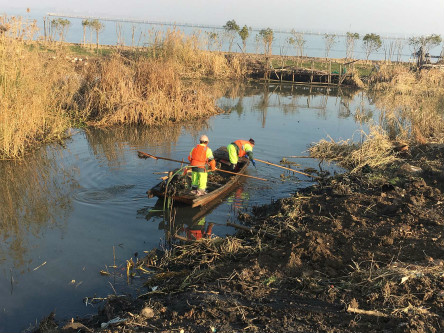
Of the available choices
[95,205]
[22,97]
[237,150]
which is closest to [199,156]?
[237,150]

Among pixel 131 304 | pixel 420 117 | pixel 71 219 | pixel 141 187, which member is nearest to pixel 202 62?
pixel 420 117

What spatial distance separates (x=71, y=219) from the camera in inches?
344

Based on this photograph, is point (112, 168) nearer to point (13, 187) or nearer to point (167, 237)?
point (13, 187)

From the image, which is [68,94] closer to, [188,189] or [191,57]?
[188,189]

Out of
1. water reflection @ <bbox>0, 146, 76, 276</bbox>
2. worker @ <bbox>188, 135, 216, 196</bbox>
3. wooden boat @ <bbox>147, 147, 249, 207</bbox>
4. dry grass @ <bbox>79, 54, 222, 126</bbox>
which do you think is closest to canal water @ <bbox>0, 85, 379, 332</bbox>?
water reflection @ <bbox>0, 146, 76, 276</bbox>

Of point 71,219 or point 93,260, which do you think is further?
point 71,219

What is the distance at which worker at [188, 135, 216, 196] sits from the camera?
31.5ft

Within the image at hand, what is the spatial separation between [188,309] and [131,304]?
1193 millimetres

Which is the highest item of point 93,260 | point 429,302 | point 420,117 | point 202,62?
point 202,62

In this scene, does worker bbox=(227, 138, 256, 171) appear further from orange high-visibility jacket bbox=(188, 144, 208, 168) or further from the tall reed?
the tall reed

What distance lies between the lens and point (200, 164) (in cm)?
961

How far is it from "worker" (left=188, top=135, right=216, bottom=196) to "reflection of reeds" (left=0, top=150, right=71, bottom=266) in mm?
2917

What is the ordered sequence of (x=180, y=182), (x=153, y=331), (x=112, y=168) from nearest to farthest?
(x=153, y=331) < (x=180, y=182) < (x=112, y=168)

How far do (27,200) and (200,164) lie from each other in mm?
4068
